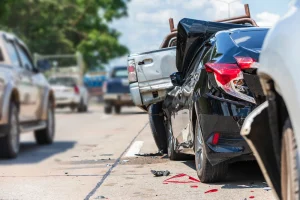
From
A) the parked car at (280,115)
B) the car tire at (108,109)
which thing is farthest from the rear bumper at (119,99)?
the parked car at (280,115)

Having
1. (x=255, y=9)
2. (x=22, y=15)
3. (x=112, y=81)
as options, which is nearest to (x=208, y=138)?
(x=255, y=9)

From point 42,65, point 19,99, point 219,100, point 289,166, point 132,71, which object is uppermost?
point 289,166

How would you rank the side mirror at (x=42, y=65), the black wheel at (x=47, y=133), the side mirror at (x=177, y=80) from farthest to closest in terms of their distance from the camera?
the black wheel at (x=47, y=133), the side mirror at (x=42, y=65), the side mirror at (x=177, y=80)

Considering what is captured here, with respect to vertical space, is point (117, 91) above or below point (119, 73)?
below

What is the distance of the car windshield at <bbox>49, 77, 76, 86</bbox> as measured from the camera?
3575 centimetres

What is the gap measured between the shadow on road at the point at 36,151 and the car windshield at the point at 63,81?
18.5m

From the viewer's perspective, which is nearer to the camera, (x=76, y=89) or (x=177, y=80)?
(x=177, y=80)

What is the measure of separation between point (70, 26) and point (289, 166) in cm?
6437

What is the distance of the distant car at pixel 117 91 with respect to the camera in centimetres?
3094

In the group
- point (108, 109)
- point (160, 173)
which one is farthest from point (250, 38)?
point (108, 109)

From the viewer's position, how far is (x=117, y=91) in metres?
31.1

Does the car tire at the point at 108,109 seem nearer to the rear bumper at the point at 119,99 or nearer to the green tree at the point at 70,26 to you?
the rear bumper at the point at 119,99

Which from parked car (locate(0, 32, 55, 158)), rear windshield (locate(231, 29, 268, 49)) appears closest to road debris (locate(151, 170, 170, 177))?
rear windshield (locate(231, 29, 268, 49))

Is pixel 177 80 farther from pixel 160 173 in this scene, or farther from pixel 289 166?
pixel 289 166
